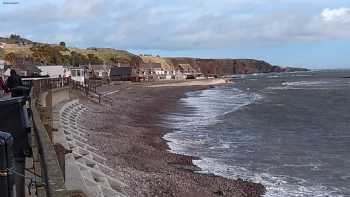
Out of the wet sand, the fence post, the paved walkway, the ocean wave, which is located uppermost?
the fence post

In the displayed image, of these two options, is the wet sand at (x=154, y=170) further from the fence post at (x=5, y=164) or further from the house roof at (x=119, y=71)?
the house roof at (x=119, y=71)

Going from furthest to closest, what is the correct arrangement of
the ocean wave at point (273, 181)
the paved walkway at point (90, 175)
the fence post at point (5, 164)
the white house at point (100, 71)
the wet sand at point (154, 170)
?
the white house at point (100, 71)
the ocean wave at point (273, 181)
the wet sand at point (154, 170)
the paved walkway at point (90, 175)
the fence post at point (5, 164)

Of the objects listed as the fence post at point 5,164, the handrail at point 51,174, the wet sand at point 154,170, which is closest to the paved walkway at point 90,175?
the wet sand at point 154,170

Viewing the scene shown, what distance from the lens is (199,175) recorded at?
19.7 metres

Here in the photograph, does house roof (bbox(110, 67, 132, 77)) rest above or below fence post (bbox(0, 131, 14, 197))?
below

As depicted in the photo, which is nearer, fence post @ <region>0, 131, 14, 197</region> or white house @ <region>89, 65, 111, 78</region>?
fence post @ <region>0, 131, 14, 197</region>

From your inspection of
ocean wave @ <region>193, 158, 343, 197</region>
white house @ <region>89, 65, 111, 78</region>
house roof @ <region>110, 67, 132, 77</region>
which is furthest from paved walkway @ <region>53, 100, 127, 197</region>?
house roof @ <region>110, 67, 132, 77</region>

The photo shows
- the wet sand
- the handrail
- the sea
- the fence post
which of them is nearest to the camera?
the fence post

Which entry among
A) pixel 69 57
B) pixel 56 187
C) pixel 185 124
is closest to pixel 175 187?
pixel 56 187

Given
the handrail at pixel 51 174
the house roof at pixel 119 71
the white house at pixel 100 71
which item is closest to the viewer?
the handrail at pixel 51 174

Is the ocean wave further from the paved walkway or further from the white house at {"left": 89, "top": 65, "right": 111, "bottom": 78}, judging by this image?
the white house at {"left": 89, "top": 65, "right": 111, "bottom": 78}

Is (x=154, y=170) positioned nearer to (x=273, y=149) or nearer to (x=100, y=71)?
(x=273, y=149)

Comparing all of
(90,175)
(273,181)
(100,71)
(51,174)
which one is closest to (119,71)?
(100,71)

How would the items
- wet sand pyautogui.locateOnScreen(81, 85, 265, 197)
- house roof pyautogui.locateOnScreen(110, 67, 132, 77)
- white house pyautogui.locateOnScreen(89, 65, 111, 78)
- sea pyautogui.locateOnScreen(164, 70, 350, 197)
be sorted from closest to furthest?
wet sand pyautogui.locateOnScreen(81, 85, 265, 197) < sea pyautogui.locateOnScreen(164, 70, 350, 197) < white house pyautogui.locateOnScreen(89, 65, 111, 78) < house roof pyautogui.locateOnScreen(110, 67, 132, 77)
